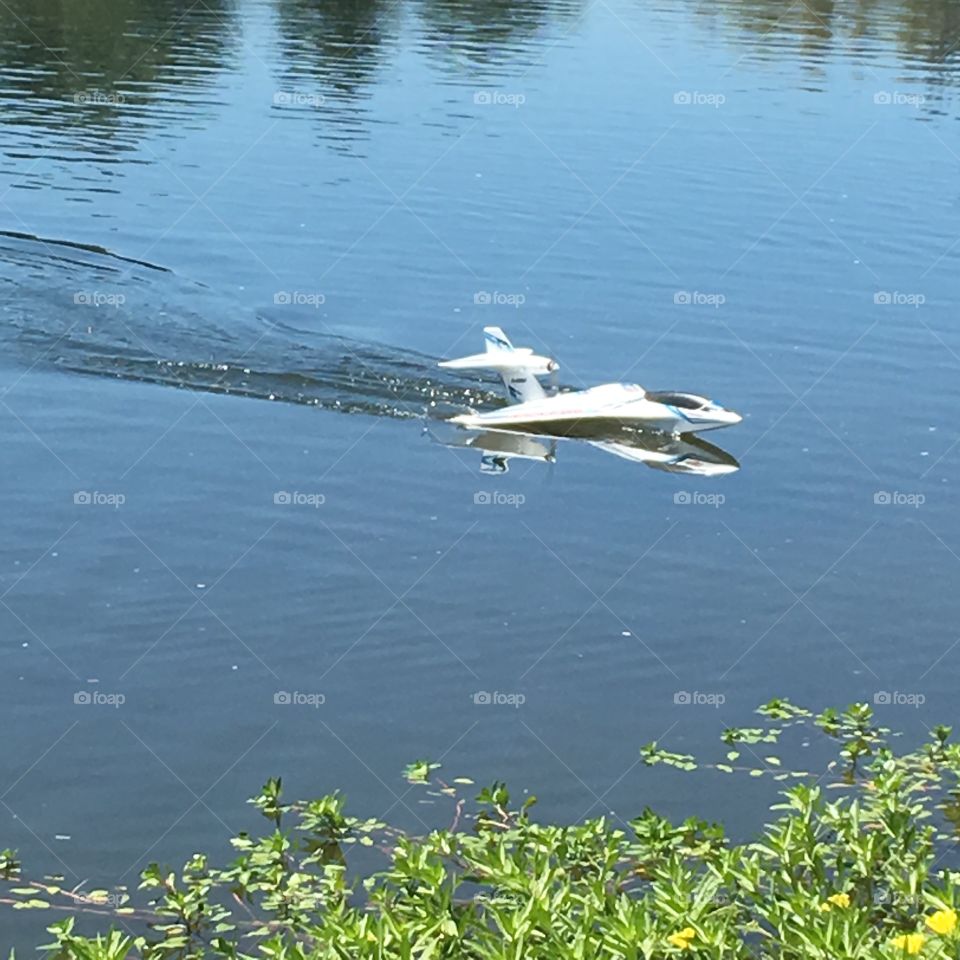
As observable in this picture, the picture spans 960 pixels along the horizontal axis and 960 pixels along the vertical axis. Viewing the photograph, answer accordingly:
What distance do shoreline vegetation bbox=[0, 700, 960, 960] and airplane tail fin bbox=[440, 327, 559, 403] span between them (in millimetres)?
10633

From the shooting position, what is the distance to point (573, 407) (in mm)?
23078

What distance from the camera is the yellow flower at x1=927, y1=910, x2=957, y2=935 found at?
8281mm

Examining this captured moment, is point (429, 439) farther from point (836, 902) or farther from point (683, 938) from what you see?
point (683, 938)

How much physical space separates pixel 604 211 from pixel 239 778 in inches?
862

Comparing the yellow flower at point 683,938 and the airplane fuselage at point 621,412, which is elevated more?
the yellow flower at point 683,938

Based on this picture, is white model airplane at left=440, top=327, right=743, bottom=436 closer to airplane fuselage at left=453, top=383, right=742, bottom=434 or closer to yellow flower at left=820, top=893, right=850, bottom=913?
airplane fuselage at left=453, top=383, right=742, bottom=434

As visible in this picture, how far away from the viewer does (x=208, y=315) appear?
2695 cm

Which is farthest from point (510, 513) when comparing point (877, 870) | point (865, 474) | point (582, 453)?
point (877, 870)

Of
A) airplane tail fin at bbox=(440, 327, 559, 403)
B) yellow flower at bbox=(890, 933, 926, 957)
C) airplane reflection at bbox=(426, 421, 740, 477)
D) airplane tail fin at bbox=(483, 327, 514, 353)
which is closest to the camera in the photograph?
yellow flower at bbox=(890, 933, 926, 957)

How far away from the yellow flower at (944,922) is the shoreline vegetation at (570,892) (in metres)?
0.01

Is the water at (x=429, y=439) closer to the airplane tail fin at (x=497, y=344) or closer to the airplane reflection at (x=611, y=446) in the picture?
the airplane reflection at (x=611, y=446)

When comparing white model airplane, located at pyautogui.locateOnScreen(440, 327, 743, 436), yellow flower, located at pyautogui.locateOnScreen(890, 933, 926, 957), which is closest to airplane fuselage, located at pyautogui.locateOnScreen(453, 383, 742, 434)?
white model airplane, located at pyautogui.locateOnScreen(440, 327, 743, 436)

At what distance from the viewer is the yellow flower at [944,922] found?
8281 millimetres

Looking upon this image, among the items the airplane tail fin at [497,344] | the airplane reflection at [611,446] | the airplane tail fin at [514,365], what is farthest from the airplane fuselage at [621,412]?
the airplane tail fin at [497,344]
